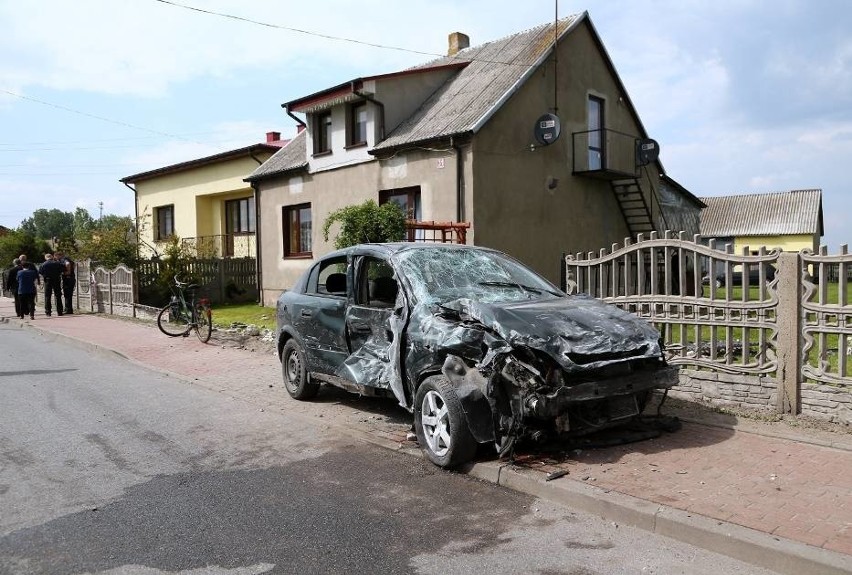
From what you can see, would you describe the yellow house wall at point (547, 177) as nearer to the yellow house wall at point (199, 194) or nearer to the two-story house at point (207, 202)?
the two-story house at point (207, 202)

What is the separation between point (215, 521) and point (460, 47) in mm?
19826

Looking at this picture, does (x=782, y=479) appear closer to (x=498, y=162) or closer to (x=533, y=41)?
(x=498, y=162)

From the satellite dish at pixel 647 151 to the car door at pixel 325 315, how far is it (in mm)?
14292

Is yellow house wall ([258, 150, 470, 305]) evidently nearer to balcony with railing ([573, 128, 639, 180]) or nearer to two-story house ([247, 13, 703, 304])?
two-story house ([247, 13, 703, 304])

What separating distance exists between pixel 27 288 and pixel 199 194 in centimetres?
952

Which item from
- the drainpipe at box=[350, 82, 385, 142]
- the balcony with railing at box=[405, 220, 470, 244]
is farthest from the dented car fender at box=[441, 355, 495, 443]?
the drainpipe at box=[350, 82, 385, 142]

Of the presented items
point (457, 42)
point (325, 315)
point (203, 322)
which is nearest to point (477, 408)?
point (325, 315)

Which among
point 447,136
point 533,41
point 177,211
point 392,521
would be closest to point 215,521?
point 392,521

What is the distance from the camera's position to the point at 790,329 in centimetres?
608

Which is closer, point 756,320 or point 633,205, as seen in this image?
point 756,320

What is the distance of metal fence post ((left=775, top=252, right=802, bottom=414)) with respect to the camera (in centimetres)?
602

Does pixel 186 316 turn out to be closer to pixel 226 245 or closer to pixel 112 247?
pixel 112 247

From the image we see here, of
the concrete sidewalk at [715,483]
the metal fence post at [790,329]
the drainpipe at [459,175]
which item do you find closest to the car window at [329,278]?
the concrete sidewalk at [715,483]

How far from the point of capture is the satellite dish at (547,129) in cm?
1575
